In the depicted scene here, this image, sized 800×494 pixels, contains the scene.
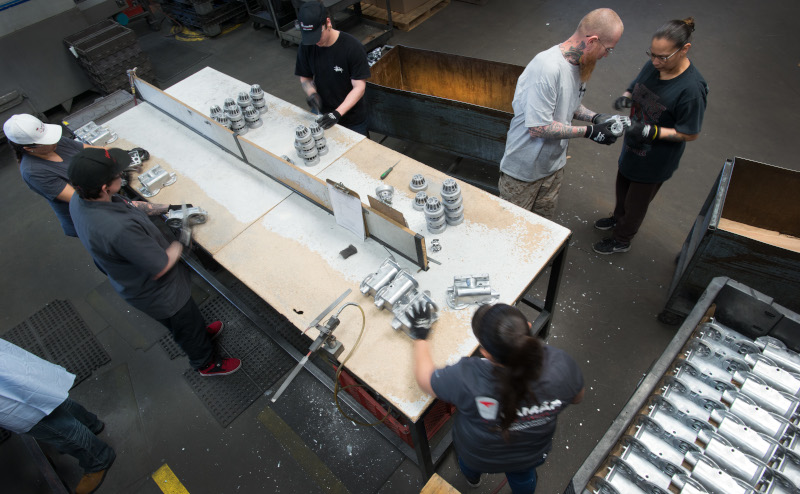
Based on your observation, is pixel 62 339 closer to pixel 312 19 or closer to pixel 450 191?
pixel 312 19

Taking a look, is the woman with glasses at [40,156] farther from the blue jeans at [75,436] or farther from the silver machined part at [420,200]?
the silver machined part at [420,200]

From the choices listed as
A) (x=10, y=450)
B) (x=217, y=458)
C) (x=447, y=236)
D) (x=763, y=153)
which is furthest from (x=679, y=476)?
(x=10, y=450)

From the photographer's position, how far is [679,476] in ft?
5.56

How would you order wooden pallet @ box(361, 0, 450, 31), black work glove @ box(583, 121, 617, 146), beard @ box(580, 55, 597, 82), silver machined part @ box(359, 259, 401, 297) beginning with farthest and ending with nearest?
wooden pallet @ box(361, 0, 450, 31)
black work glove @ box(583, 121, 617, 146)
beard @ box(580, 55, 597, 82)
silver machined part @ box(359, 259, 401, 297)

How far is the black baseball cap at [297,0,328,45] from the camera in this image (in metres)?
2.89

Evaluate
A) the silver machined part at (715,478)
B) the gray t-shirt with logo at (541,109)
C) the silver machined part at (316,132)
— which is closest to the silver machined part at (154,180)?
the silver machined part at (316,132)

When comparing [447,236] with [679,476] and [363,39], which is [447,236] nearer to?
[679,476]

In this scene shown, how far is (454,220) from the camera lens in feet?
8.36

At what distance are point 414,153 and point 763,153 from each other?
3.31m

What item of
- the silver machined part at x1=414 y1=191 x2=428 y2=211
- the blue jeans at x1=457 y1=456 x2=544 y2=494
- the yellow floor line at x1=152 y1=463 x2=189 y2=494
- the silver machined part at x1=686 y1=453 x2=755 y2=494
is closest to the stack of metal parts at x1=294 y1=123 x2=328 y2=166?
the silver machined part at x1=414 y1=191 x2=428 y2=211

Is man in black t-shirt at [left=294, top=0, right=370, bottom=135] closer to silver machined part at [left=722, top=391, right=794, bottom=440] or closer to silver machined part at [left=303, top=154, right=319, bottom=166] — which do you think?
silver machined part at [left=303, top=154, right=319, bottom=166]

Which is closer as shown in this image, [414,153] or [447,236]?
[447,236]

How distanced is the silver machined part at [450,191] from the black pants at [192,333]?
1.74 meters

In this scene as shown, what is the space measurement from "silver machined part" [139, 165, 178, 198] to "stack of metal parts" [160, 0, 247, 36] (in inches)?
188
